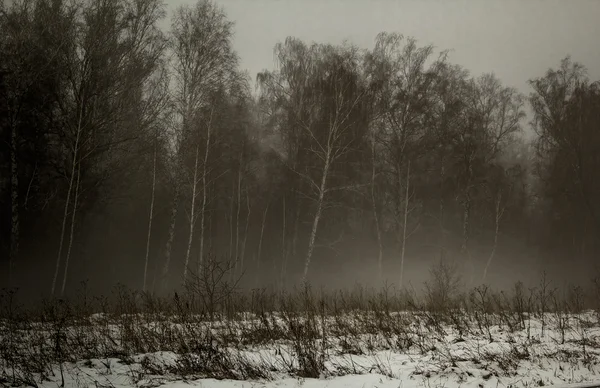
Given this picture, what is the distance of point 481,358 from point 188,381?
4613 mm

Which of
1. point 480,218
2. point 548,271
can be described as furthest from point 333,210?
point 548,271

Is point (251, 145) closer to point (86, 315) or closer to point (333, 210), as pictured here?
point (333, 210)

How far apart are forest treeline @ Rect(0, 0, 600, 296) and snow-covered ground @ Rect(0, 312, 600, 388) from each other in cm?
588

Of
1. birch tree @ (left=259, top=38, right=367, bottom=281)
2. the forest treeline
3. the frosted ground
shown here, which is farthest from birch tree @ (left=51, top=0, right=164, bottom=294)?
the frosted ground

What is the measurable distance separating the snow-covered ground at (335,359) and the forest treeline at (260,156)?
588 centimetres

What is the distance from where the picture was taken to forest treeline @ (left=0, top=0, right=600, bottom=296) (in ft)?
52.8

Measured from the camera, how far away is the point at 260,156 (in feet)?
78.3

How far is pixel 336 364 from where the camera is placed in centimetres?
584

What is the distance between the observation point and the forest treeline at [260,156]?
634 inches

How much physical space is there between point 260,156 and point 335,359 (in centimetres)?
1873

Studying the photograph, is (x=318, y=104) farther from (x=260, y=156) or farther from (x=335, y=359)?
(x=335, y=359)

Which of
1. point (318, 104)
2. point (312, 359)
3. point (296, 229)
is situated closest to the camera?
point (312, 359)

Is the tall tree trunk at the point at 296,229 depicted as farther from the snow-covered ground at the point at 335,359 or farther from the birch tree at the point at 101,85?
the snow-covered ground at the point at 335,359

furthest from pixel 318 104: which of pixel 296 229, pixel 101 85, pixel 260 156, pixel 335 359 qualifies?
pixel 335 359
